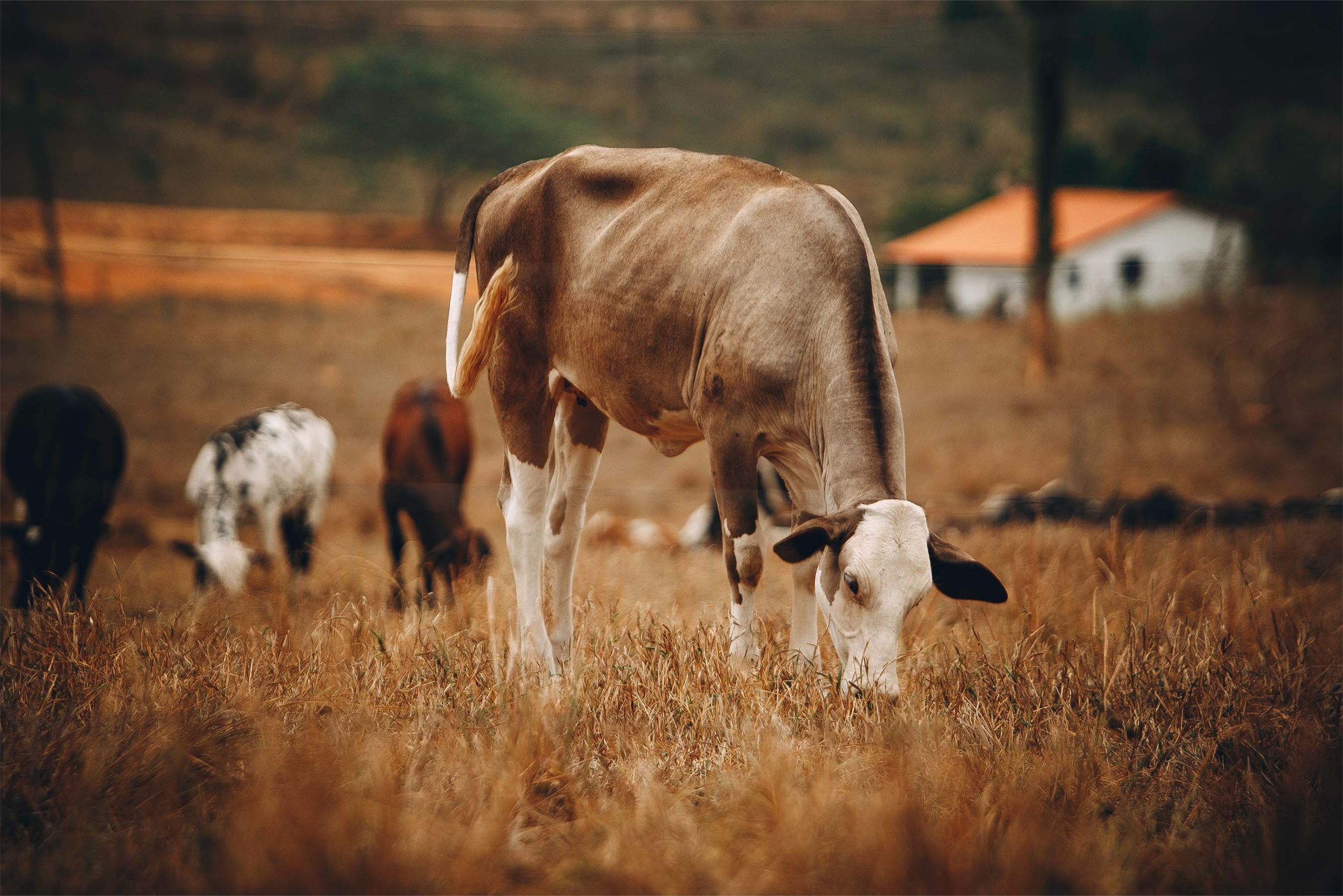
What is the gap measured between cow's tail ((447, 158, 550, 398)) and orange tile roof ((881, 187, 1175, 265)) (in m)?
19.7

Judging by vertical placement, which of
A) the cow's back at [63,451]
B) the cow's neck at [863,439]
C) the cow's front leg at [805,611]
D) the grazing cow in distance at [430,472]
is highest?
the cow's neck at [863,439]

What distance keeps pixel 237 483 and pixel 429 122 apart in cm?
1770

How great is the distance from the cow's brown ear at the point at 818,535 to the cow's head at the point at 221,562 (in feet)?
14.7

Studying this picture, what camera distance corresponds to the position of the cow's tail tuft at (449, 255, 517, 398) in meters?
4.01

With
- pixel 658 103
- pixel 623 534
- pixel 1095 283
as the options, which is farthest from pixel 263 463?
pixel 658 103

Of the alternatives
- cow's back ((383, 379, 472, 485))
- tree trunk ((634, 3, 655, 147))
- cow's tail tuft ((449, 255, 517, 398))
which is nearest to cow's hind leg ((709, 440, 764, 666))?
cow's tail tuft ((449, 255, 517, 398))

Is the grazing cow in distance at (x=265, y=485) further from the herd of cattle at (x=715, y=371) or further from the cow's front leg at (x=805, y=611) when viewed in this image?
the cow's front leg at (x=805, y=611)

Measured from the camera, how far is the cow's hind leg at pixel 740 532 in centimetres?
331

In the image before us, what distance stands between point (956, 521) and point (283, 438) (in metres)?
5.49

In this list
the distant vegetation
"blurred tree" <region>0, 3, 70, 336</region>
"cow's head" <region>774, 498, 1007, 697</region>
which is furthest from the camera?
the distant vegetation

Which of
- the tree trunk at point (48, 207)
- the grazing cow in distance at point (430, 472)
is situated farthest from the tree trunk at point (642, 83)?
the tree trunk at point (48, 207)

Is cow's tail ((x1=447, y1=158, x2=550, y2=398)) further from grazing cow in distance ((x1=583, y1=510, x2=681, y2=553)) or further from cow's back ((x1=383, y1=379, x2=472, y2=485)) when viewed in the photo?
grazing cow in distance ((x1=583, y1=510, x2=681, y2=553))

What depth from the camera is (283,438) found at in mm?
7895

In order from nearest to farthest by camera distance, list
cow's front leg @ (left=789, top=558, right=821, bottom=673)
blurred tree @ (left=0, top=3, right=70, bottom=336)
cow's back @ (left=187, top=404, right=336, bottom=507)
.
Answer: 1. cow's front leg @ (left=789, top=558, right=821, bottom=673)
2. cow's back @ (left=187, top=404, right=336, bottom=507)
3. blurred tree @ (left=0, top=3, right=70, bottom=336)
